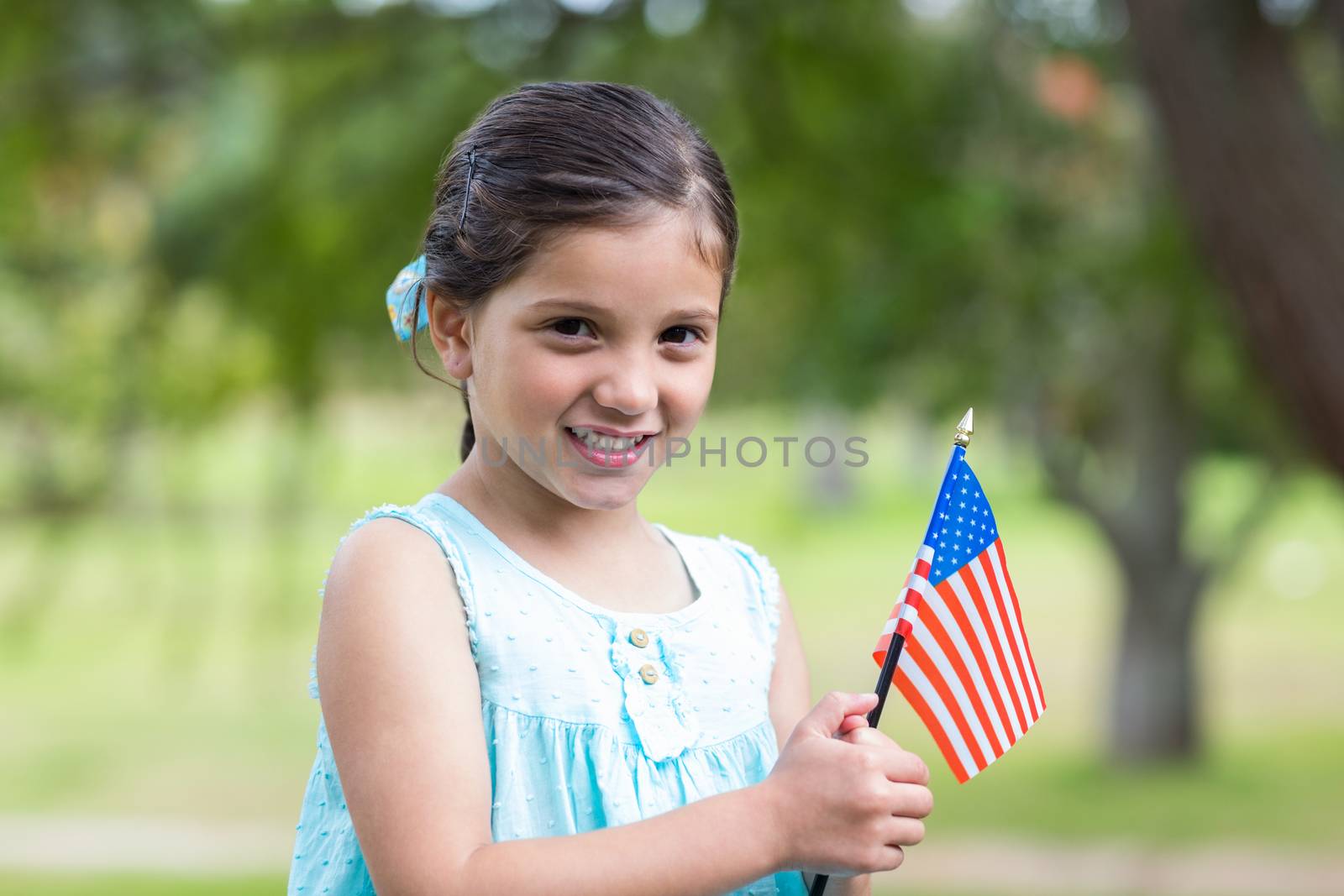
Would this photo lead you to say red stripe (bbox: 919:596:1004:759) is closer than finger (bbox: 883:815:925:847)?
No

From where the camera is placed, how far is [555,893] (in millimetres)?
1109

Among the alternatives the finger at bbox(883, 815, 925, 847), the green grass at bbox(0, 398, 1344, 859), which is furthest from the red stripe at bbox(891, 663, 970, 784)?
the green grass at bbox(0, 398, 1344, 859)

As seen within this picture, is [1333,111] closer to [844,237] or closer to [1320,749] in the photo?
[844,237]

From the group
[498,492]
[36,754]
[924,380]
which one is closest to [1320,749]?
[924,380]

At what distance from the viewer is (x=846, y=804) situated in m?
1.15

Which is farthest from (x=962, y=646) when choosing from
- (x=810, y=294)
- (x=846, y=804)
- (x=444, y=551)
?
(x=810, y=294)

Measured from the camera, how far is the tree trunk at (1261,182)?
12.1 feet

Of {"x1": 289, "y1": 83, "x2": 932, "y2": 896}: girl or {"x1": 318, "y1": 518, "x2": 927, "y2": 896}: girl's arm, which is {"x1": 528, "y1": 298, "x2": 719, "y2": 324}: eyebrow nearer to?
{"x1": 289, "y1": 83, "x2": 932, "y2": 896}: girl

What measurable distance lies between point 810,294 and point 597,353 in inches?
196

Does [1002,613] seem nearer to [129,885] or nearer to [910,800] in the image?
[910,800]

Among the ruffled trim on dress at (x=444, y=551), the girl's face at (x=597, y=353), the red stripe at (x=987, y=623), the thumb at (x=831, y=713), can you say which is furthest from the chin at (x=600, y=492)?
the red stripe at (x=987, y=623)

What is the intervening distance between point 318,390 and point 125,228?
1.13 meters

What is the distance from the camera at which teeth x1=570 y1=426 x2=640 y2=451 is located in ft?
4.15

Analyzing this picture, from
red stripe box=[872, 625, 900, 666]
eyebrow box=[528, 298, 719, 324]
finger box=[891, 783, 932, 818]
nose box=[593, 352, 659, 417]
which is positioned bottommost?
finger box=[891, 783, 932, 818]
